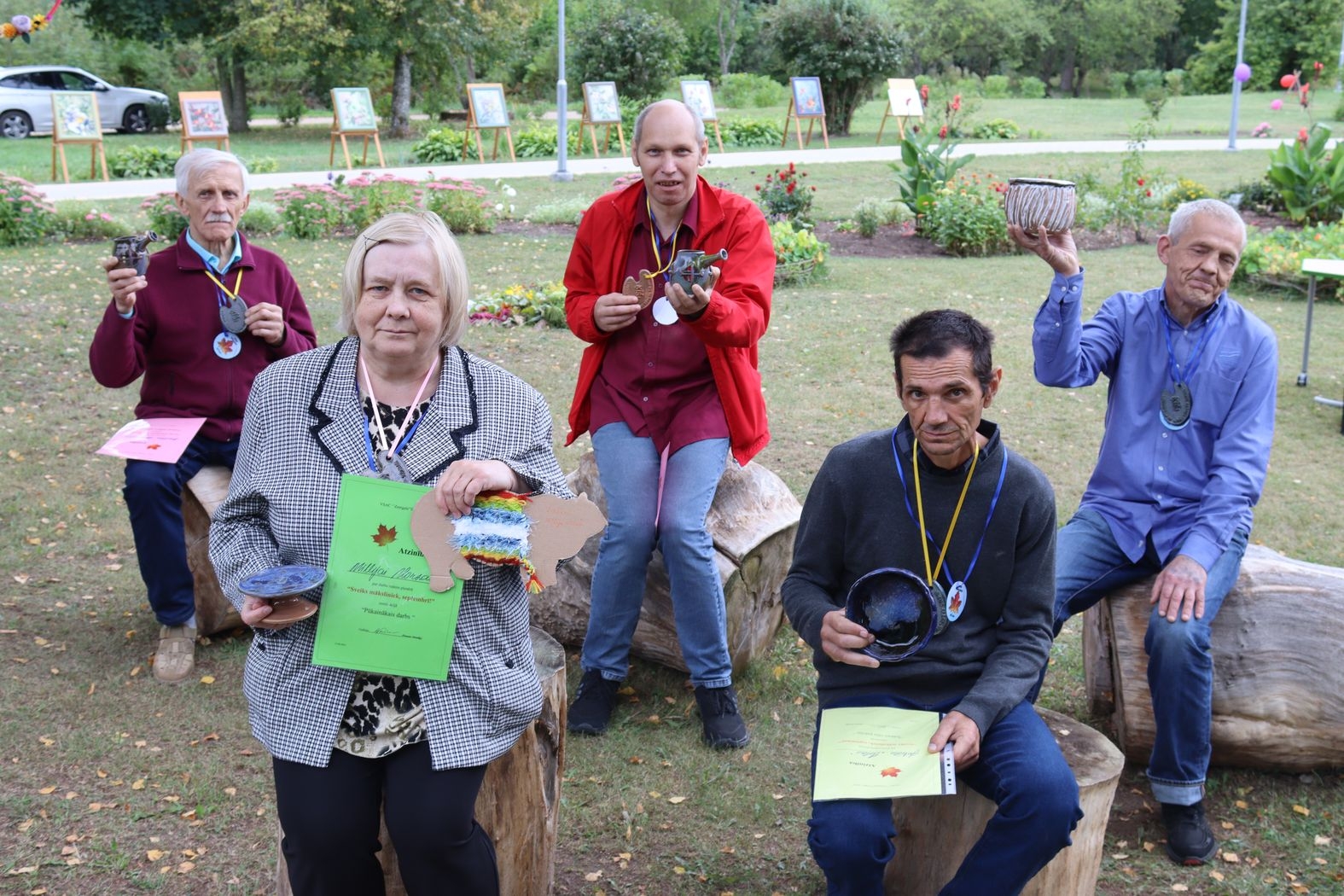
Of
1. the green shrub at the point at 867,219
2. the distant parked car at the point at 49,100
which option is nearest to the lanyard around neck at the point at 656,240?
the green shrub at the point at 867,219

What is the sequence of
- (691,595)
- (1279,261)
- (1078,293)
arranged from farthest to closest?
(1279,261), (691,595), (1078,293)

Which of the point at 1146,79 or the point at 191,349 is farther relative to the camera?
the point at 1146,79

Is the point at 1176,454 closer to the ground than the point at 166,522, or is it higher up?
higher up

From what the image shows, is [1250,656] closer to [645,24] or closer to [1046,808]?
[1046,808]

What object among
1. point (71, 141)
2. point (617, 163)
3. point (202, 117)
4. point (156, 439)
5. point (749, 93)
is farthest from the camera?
point (749, 93)

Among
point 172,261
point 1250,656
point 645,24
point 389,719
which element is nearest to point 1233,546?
point 1250,656

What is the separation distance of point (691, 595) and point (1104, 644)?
1320 millimetres

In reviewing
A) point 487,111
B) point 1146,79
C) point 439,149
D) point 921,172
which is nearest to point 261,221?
point 921,172

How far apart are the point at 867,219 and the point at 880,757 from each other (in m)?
10.8

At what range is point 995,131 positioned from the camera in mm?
24375

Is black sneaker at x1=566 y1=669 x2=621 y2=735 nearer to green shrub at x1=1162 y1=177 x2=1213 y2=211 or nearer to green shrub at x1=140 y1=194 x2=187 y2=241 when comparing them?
green shrub at x1=140 y1=194 x2=187 y2=241

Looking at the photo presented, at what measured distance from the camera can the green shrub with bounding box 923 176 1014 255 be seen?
1192 centimetres

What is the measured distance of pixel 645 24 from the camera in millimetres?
24875

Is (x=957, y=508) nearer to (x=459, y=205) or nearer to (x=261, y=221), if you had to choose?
(x=459, y=205)
